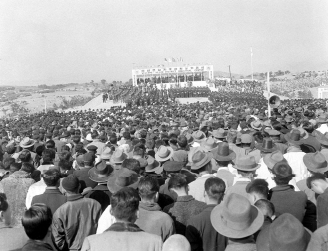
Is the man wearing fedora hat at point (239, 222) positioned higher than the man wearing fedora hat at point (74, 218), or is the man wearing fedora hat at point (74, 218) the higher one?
the man wearing fedora hat at point (239, 222)

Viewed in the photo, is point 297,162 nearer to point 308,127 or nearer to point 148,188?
point 148,188

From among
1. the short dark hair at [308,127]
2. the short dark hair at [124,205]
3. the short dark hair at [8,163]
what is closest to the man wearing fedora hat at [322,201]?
the short dark hair at [124,205]

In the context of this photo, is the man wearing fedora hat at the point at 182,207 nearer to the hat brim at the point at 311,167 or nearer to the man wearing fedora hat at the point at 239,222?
the man wearing fedora hat at the point at 239,222

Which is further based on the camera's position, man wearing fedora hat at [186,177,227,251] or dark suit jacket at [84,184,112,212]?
dark suit jacket at [84,184,112,212]

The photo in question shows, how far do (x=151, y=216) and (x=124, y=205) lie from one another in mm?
477

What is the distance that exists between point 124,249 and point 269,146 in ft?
13.5

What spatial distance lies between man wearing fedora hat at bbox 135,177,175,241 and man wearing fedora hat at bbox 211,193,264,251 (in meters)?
0.59

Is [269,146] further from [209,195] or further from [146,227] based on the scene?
[146,227]

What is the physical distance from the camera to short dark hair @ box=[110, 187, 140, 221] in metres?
3.03

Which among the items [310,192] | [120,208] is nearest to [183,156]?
[310,192]

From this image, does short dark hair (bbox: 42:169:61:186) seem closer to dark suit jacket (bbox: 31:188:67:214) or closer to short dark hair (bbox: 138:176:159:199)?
dark suit jacket (bbox: 31:188:67:214)

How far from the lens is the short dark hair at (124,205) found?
9.93 feet

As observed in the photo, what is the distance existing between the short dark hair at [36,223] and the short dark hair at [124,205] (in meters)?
0.52

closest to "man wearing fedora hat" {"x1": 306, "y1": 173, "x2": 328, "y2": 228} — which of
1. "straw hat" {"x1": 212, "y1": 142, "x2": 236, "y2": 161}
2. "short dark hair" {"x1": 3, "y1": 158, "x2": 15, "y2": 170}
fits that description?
"straw hat" {"x1": 212, "y1": 142, "x2": 236, "y2": 161}
